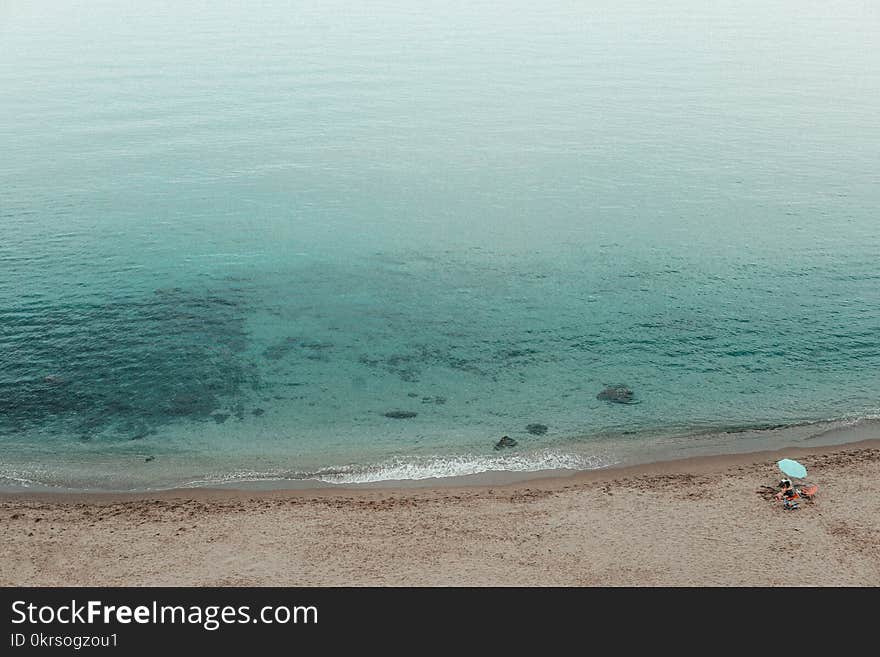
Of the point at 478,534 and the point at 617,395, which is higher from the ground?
the point at 617,395

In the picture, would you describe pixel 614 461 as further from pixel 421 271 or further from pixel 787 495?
pixel 421 271

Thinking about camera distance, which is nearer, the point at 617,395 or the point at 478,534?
the point at 478,534

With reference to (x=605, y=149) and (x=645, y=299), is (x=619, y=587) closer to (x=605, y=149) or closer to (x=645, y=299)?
(x=645, y=299)

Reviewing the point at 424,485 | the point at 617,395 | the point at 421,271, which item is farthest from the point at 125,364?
the point at 617,395

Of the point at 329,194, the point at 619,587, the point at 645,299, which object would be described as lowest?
the point at 619,587

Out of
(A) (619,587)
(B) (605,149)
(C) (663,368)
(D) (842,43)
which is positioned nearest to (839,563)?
(A) (619,587)

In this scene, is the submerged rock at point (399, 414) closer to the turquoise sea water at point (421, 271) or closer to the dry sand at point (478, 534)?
the turquoise sea water at point (421, 271)
